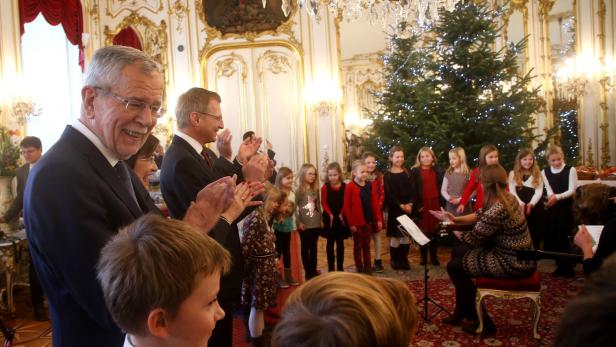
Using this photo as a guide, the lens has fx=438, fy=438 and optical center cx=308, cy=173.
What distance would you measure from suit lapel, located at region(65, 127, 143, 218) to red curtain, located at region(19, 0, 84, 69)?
21.0ft

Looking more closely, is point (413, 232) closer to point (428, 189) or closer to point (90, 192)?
point (428, 189)

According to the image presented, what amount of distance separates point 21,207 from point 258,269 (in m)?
2.89

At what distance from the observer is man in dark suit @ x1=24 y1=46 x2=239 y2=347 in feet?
3.55

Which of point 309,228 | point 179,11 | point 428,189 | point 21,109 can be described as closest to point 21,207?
point 21,109

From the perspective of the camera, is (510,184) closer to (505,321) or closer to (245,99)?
(505,321)

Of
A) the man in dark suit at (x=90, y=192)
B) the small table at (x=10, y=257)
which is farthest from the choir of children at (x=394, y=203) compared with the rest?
the man in dark suit at (x=90, y=192)

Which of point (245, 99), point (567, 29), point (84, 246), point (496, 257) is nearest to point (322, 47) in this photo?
point (245, 99)

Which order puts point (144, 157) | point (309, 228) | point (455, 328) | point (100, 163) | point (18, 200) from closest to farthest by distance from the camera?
point (100, 163), point (144, 157), point (455, 328), point (18, 200), point (309, 228)

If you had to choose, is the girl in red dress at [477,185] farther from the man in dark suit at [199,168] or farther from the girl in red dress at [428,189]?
the man in dark suit at [199,168]

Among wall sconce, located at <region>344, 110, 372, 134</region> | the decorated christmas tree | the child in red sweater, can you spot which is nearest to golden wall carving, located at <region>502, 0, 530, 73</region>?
the decorated christmas tree

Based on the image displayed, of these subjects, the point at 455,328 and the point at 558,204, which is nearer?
the point at 455,328

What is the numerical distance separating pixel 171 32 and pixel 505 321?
8136mm

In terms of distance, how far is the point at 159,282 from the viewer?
3.13 feet

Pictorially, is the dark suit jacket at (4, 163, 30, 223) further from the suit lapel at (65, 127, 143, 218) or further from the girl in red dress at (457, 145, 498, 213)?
the girl in red dress at (457, 145, 498, 213)
